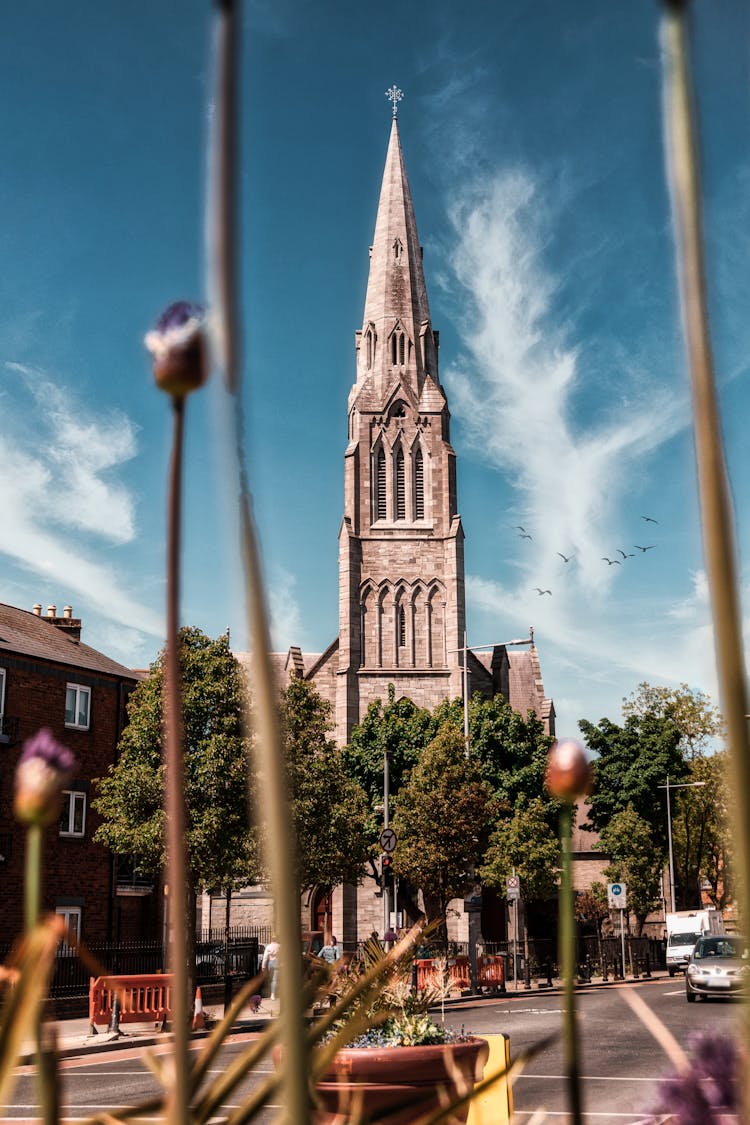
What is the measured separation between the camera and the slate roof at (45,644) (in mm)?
34906

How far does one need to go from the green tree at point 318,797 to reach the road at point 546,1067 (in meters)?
12.3

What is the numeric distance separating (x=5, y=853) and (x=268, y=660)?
113 ft

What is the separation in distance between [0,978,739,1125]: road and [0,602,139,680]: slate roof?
16.5 m

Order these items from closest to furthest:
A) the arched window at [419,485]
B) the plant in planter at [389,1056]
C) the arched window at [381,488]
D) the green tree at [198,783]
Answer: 1. the plant in planter at [389,1056]
2. the green tree at [198,783]
3. the arched window at [381,488]
4. the arched window at [419,485]

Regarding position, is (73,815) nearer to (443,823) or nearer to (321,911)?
(443,823)

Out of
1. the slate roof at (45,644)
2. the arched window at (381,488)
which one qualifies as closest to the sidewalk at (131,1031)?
the slate roof at (45,644)

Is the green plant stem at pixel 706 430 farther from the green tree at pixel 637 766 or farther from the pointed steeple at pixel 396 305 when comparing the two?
the pointed steeple at pixel 396 305

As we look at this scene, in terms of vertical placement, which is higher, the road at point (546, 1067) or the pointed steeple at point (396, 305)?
the pointed steeple at point (396, 305)

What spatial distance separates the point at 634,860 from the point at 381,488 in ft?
87.8

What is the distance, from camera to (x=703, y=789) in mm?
58125

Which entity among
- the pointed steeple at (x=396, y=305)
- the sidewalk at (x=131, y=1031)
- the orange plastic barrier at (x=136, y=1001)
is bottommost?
the sidewalk at (x=131, y=1031)

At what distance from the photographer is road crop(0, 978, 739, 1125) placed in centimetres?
1195

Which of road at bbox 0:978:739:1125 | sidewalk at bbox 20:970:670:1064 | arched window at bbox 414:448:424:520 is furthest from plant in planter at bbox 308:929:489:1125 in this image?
arched window at bbox 414:448:424:520

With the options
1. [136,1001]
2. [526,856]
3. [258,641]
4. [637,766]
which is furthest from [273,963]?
[637,766]
